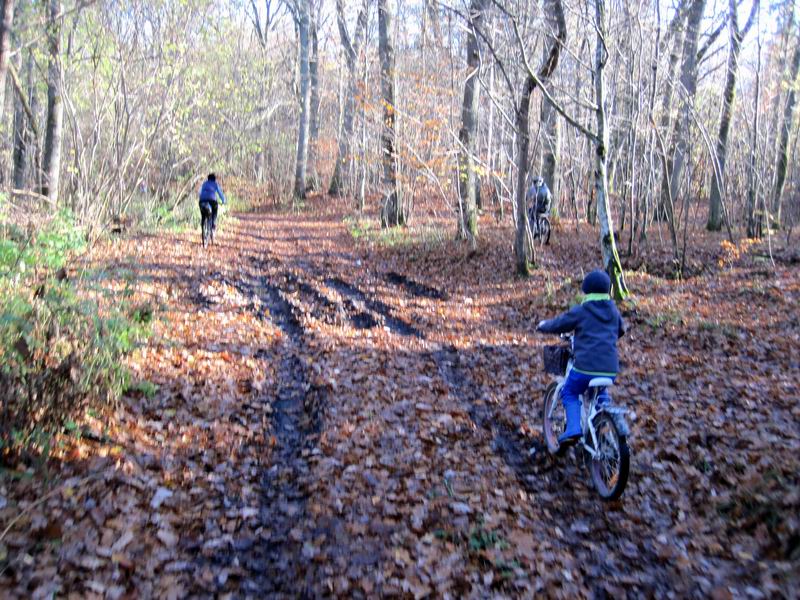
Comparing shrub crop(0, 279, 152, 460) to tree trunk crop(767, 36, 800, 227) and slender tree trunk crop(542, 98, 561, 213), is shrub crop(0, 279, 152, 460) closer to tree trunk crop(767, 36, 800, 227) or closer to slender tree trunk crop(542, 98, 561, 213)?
slender tree trunk crop(542, 98, 561, 213)

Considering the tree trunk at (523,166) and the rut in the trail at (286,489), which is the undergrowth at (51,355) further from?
the tree trunk at (523,166)

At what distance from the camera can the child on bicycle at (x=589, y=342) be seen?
553 cm

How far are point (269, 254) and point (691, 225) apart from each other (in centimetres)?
1540

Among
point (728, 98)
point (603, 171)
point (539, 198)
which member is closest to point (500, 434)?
point (603, 171)

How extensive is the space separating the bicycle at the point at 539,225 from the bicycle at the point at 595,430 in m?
11.5

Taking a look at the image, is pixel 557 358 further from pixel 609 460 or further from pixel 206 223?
pixel 206 223

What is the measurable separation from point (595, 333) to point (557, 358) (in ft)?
2.25

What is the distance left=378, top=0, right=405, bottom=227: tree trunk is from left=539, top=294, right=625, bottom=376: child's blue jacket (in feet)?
49.7

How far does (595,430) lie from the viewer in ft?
17.8

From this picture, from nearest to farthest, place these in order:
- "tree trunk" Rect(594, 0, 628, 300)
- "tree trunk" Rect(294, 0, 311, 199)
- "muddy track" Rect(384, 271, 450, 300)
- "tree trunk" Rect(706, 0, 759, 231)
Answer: "tree trunk" Rect(594, 0, 628, 300)
"muddy track" Rect(384, 271, 450, 300)
"tree trunk" Rect(706, 0, 759, 231)
"tree trunk" Rect(294, 0, 311, 199)

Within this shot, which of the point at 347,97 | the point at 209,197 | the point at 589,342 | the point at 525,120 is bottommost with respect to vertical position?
the point at 589,342

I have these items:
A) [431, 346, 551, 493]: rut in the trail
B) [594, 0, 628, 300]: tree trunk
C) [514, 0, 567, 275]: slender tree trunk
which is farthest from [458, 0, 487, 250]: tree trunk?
[431, 346, 551, 493]: rut in the trail

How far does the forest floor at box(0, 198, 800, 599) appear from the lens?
4.16 metres

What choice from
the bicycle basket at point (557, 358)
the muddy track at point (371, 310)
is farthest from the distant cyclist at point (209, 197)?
the bicycle basket at point (557, 358)
